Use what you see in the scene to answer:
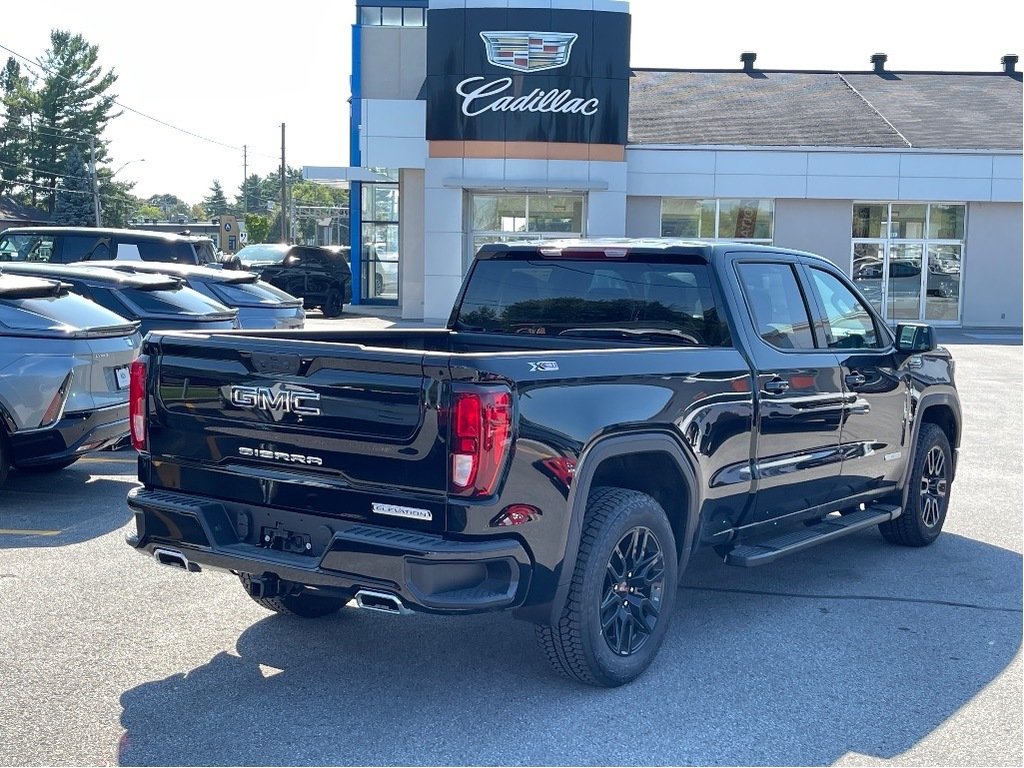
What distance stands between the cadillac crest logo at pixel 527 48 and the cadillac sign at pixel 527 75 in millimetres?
23

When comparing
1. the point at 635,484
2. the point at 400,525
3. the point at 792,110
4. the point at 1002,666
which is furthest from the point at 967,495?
the point at 792,110

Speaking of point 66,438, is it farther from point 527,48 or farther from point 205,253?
point 527,48

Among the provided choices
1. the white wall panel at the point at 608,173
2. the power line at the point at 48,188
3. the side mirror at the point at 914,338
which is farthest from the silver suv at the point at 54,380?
the power line at the point at 48,188

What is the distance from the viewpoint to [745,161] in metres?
29.0

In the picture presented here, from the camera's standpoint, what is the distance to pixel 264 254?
29562mm

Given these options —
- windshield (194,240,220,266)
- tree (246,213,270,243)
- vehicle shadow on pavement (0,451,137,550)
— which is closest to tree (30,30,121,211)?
tree (246,213,270,243)

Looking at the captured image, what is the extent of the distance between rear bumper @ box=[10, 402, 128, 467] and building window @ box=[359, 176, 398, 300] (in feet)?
86.5

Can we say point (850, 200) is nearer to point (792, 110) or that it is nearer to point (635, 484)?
point (792, 110)

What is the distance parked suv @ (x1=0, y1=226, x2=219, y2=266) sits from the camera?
Result: 16.2 m

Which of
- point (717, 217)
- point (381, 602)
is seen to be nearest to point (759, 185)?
point (717, 217)

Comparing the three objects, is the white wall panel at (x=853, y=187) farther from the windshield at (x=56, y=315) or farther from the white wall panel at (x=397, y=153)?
the windshield at (x=56, y=315)

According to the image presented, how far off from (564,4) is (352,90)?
792 cm

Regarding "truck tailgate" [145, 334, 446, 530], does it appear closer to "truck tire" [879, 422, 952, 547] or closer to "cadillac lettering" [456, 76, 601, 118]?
"truck tire" [879, 422, 952, 547]

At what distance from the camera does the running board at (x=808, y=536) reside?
5.80 meters
